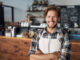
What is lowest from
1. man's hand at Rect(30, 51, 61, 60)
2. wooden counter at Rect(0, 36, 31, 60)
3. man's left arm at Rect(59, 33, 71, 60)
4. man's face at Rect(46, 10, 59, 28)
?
wooden counter at Rect(0, 36, 31, 60)

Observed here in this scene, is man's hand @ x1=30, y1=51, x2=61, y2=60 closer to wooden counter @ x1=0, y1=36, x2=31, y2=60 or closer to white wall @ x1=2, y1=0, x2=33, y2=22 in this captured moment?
wooden counter @ x1=0, y1=36, x2=31, y2=60

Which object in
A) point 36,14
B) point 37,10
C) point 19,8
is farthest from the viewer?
point 19,8

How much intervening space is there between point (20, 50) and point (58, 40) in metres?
1.44

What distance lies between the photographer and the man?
4.34ft

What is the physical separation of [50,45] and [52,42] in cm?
4

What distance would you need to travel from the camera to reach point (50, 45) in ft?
4.37

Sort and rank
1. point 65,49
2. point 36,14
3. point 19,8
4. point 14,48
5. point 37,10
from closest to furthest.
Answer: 1. point 65,49
2. point 14,48
3. point 37,10
4. point 36,14
5. point 19,8

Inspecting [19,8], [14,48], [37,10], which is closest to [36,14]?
[37,10]

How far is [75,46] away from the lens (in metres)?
2.29

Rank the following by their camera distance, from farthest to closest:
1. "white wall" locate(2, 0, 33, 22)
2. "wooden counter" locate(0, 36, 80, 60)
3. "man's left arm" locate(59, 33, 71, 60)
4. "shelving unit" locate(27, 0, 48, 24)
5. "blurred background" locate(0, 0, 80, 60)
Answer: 1. "white wall" locate(2, 0, 33, 22)
2. "shelving unit" locate(27, 0, 48, 24)
3. "blurred background" locate(0, 0, 80, 60)
4. "wooden counter" locate(0, 36, 80, 60)
5. "man's left arm" locate(59, 33, 71, 60)

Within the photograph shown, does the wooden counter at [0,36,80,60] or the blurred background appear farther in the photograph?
the blurred background

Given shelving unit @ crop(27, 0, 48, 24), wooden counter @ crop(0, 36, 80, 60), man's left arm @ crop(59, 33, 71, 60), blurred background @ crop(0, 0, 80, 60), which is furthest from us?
shelving unit @ crop(27, 0, 48, 24)

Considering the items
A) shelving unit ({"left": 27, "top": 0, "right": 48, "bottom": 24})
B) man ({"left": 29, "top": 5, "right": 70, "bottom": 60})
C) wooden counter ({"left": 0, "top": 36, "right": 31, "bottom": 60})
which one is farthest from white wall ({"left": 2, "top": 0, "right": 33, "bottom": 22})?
man ({"left": 29, "top": 5, "right": 70, "bottom": 60})

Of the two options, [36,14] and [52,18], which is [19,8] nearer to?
[36,14]
